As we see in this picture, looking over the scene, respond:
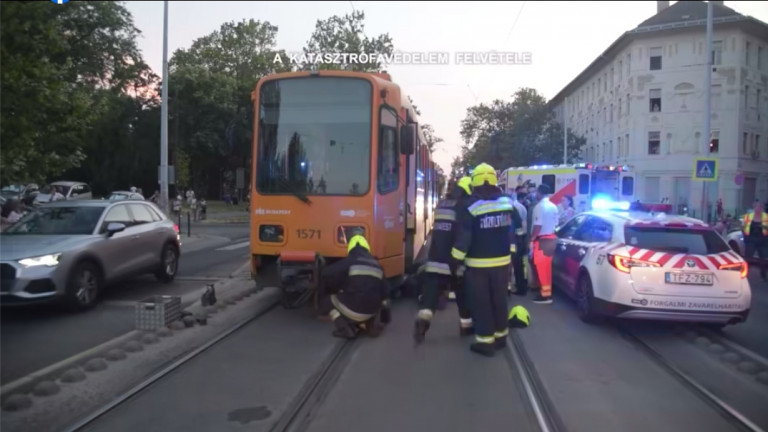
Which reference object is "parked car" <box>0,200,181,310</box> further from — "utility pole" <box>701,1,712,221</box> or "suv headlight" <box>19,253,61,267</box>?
"utility pole" <box>701,1,712,221</box>

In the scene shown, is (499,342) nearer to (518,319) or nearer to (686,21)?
(518,319)

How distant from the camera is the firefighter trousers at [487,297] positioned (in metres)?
6.70

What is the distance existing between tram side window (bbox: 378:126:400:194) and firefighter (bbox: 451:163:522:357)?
7.00 feet

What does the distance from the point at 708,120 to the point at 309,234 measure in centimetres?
1408

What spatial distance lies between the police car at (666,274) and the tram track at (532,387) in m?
1.38

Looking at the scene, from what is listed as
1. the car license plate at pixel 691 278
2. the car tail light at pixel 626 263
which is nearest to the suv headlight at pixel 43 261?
the car tail light at pixel 626 263

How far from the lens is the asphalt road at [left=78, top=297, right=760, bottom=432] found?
15.6 ft

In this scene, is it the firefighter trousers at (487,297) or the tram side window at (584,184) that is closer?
the firefighter trousers at (487,297)

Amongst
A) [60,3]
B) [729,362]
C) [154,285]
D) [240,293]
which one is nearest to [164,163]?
[154,285]

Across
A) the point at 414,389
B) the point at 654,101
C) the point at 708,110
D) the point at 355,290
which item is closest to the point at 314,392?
the point at 414,389

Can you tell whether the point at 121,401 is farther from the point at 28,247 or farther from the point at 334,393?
the point at 28,247

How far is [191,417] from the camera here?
483 centimetres

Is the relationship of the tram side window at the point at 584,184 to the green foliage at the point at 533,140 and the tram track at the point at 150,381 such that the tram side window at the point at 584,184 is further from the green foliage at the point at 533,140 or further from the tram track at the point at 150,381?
the green foliage at the point at 533,140

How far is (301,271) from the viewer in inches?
327
